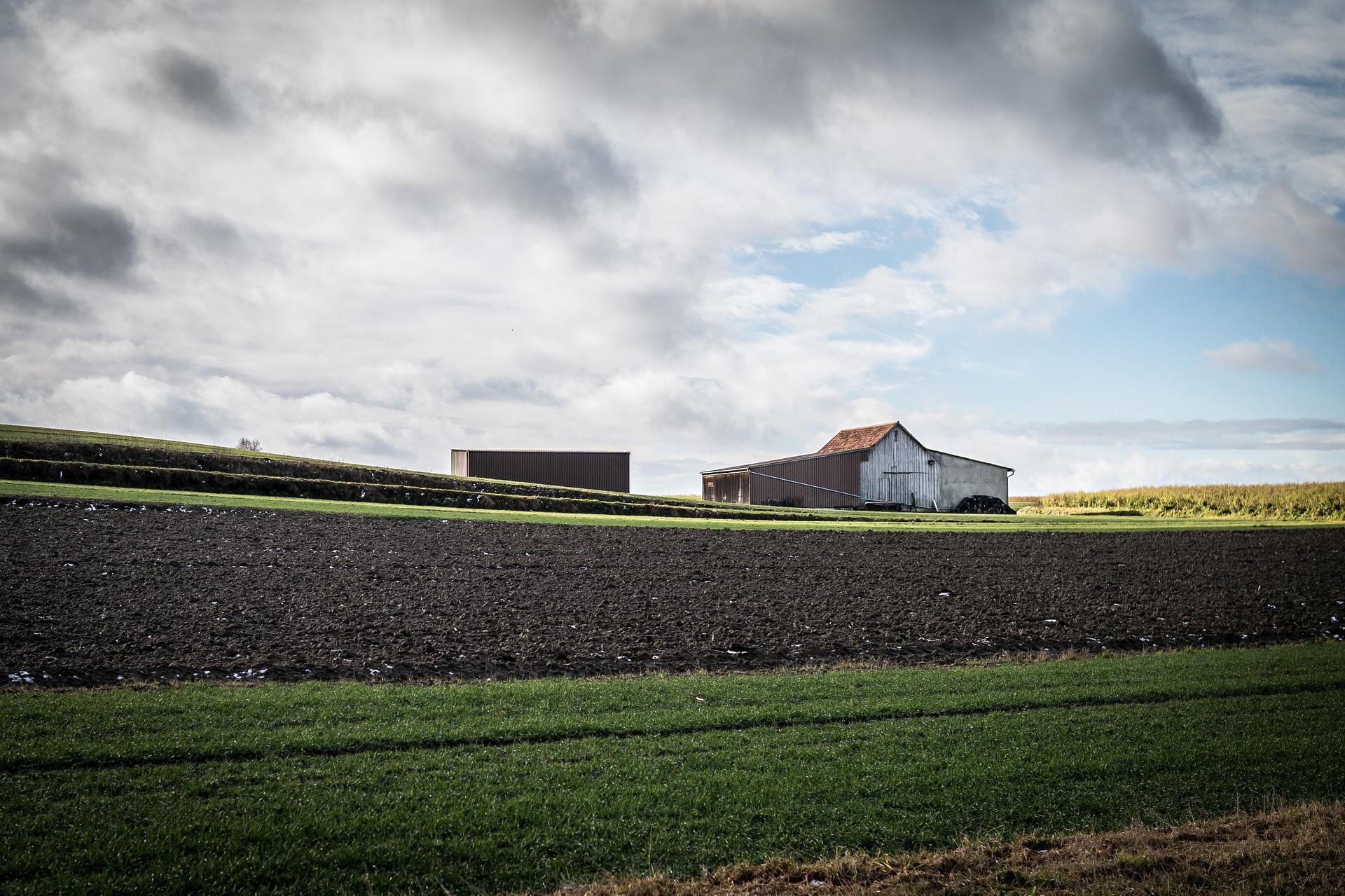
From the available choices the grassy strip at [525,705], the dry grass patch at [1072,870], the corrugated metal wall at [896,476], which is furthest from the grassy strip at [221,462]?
the dry grass patch at [1072,870]

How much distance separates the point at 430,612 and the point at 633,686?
5432mm

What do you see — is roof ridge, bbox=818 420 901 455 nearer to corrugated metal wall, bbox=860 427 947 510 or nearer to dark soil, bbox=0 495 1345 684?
corrugated metal wall, bbox=860 427 947 510

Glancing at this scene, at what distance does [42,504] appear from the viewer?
23.0 meters

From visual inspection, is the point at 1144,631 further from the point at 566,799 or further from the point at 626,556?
the point at 566,799

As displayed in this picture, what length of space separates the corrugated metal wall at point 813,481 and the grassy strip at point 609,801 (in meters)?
46.0

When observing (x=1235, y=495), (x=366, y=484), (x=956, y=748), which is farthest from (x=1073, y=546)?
(x=1235, y=495)

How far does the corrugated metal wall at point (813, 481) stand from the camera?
54875 mm

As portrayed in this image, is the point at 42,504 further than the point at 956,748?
Yes

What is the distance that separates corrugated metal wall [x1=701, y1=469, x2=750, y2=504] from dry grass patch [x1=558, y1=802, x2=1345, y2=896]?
158 ft

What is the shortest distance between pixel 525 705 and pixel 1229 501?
190 feet

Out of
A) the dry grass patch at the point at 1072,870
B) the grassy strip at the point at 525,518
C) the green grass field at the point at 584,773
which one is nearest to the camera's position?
the dry grass patch at the point at 1072,870

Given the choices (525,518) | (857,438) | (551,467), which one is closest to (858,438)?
(857,438)

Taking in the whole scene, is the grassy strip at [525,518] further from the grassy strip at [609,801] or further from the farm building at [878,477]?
the grassy strip at [609,801]

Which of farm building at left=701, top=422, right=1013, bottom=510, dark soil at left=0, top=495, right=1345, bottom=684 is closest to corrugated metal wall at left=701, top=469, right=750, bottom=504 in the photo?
farm building at left=701, top=422, right=1013, bottom=510
